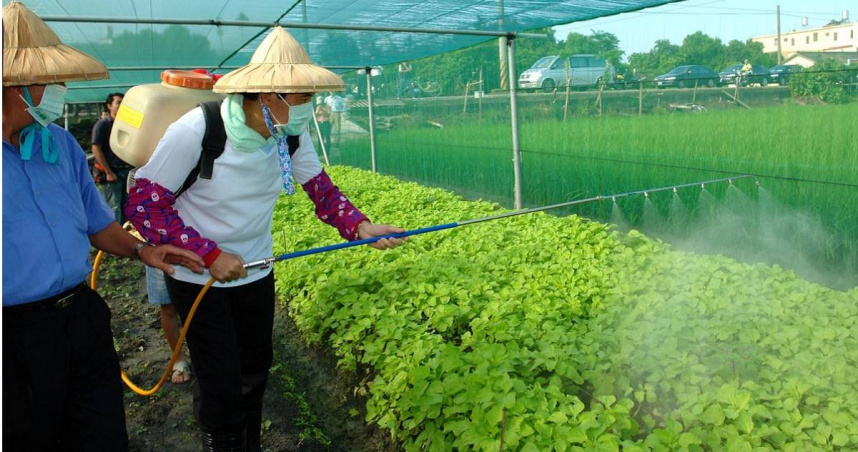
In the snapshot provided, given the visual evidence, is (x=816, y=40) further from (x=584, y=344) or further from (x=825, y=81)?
(x=584, y=344)

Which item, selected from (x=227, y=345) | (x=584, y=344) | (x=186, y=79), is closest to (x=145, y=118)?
(x=186, y=79)

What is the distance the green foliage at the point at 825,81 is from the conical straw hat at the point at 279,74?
4032 mm

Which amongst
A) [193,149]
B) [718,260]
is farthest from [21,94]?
[718,260]

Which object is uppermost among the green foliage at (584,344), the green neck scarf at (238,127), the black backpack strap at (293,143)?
the green neck scarf at (238,127)

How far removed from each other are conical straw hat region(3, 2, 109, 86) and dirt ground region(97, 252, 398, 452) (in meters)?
2.21

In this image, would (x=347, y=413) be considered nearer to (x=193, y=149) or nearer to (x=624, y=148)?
(x=193, y=149)

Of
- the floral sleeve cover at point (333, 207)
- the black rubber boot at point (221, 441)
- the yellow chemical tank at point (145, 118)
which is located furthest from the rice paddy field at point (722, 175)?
the black rubber boot at point (221, 441)

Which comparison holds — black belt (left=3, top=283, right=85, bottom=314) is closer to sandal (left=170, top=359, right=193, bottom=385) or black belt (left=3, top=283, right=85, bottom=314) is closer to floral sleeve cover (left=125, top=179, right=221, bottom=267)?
floral sleeve cover (left=125, top=179, right=221, bottom=267)

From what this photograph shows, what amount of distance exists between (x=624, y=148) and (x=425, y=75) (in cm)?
535

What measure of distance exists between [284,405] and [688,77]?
4.82m

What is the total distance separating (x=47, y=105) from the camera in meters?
2.19

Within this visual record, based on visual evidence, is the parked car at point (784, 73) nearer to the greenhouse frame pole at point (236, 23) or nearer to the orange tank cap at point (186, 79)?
the greenhouse frame pole at point (236, 23)

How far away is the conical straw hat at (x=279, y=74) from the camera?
2.63 metres

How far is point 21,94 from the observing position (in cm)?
216
